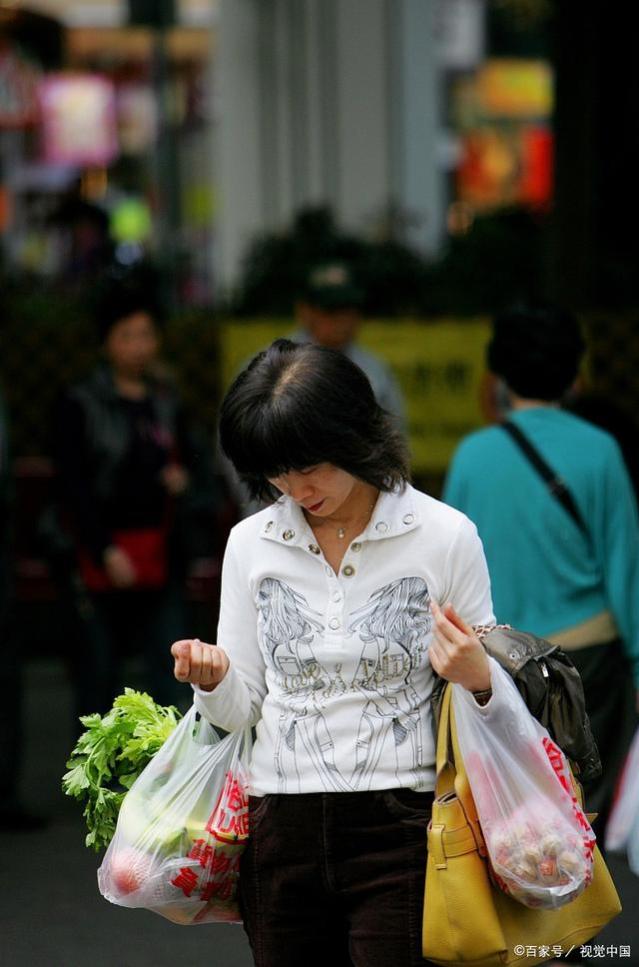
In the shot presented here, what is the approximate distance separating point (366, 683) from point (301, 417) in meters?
0.48

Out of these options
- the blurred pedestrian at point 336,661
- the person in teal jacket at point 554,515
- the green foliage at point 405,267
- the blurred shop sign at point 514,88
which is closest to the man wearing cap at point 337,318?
the green foliage at point 405,267

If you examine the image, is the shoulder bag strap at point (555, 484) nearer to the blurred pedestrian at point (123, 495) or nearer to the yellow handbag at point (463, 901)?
the yellow handbag at point (463, 901)

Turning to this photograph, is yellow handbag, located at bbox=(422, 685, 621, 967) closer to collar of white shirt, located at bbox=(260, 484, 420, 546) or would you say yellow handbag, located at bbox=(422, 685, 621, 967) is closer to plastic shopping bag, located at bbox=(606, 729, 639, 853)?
collar of white shirt, located at bbox=(260, 484, 420, 546)

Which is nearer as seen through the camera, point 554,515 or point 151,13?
point 554,515

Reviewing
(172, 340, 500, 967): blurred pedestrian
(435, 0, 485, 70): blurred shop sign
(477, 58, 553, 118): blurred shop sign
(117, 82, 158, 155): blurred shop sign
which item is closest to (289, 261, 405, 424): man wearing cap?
(172, 340, 500, 967): blurred pedestrian

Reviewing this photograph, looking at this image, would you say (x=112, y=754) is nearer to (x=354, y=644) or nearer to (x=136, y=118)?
(x=354, y=644)

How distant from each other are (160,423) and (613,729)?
2423mm

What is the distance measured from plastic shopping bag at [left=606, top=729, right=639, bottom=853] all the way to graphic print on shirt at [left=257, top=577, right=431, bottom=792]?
150 cm

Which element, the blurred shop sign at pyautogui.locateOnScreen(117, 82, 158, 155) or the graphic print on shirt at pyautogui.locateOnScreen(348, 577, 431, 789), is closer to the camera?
the graphic print on shirt at pyautogui.locateOnScreen(348, 577, 431, 789)

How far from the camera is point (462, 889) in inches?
109

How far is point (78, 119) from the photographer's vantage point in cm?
1201

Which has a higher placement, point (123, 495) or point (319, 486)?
point (319, 486)

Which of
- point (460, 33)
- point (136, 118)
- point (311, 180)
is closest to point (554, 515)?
point (311, 180)

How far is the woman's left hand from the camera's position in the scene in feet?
8.75
